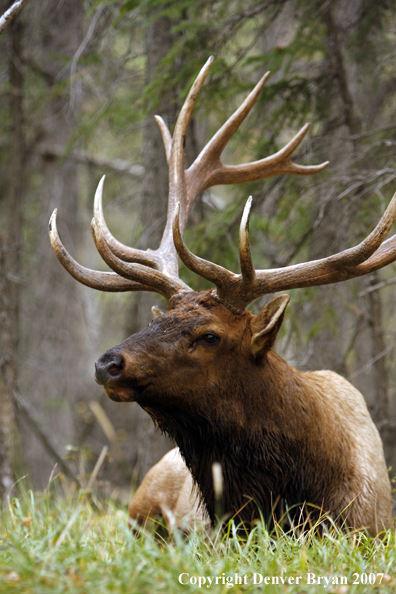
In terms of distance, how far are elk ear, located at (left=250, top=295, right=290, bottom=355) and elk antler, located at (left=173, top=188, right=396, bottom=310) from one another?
0.14m

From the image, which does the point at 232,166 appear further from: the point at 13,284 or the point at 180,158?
the point at 13,284

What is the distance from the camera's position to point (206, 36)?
578 centimetres

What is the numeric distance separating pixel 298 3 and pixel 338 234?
2375mm

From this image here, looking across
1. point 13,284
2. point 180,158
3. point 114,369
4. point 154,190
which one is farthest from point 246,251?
point 13,284

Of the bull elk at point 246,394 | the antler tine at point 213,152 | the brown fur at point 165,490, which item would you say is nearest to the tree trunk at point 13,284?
the brown fur at point 165,490

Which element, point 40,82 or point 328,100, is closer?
point 328,100

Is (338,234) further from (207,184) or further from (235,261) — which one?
(207,184)

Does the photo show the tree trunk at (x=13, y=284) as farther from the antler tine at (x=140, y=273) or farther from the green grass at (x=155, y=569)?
the green grass at (x=155, y=569)

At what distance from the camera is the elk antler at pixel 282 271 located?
11.3ft

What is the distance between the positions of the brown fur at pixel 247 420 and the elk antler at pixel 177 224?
29 centimetres

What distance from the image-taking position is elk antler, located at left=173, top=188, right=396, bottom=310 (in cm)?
346

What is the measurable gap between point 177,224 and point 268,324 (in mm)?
813

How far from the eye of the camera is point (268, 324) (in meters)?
3.61

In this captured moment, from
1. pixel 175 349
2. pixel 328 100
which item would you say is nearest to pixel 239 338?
pixel 175 349
